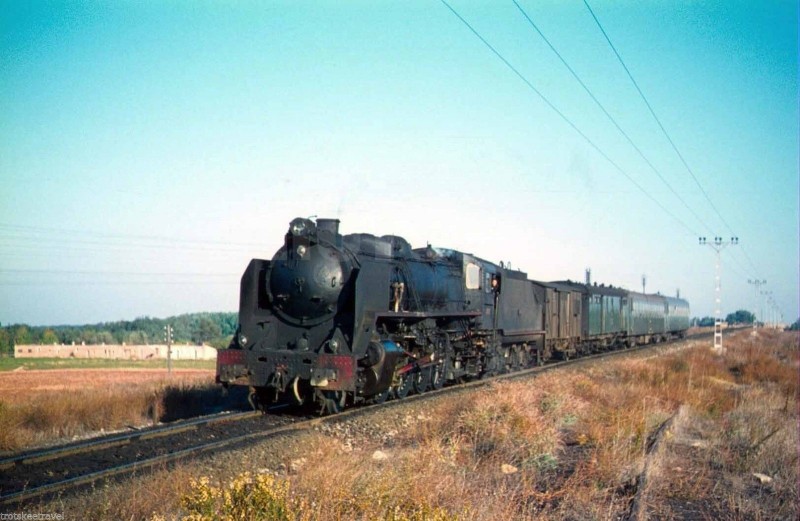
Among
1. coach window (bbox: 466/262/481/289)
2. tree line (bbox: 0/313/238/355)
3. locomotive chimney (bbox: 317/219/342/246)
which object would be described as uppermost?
locomotive chimney (bbox: 317/219/342/246)

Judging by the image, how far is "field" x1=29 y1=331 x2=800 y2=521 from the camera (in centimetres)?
648

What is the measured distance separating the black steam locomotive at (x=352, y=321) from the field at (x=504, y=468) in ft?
3.86

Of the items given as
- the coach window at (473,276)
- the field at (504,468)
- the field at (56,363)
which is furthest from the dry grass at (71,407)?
the coach window at (473,276)

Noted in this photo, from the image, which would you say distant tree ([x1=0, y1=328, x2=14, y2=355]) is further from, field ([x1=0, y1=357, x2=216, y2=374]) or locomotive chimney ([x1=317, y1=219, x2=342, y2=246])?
locomotive chimney ([x1=317, y1=219, x2=342, y2=246])

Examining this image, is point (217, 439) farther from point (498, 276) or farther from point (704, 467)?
point (498, 276)

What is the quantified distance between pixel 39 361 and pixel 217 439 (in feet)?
55.7

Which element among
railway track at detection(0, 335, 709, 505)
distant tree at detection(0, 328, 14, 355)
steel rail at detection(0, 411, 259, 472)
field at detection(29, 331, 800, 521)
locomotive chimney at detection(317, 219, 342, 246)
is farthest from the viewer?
distant tree at detection(0, 328, 14, 355)

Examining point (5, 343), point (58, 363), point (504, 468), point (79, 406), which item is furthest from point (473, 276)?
point (58, 363)

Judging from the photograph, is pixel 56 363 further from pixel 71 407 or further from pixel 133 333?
pixel 133 333

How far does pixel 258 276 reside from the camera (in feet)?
47.3

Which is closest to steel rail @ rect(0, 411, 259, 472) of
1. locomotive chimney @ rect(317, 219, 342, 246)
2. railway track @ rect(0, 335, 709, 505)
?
railway track @ rect(0, 335, 709, 505)

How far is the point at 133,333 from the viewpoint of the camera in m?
67.4

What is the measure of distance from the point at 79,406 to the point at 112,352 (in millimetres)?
26541

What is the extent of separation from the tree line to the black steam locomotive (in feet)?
27.9
